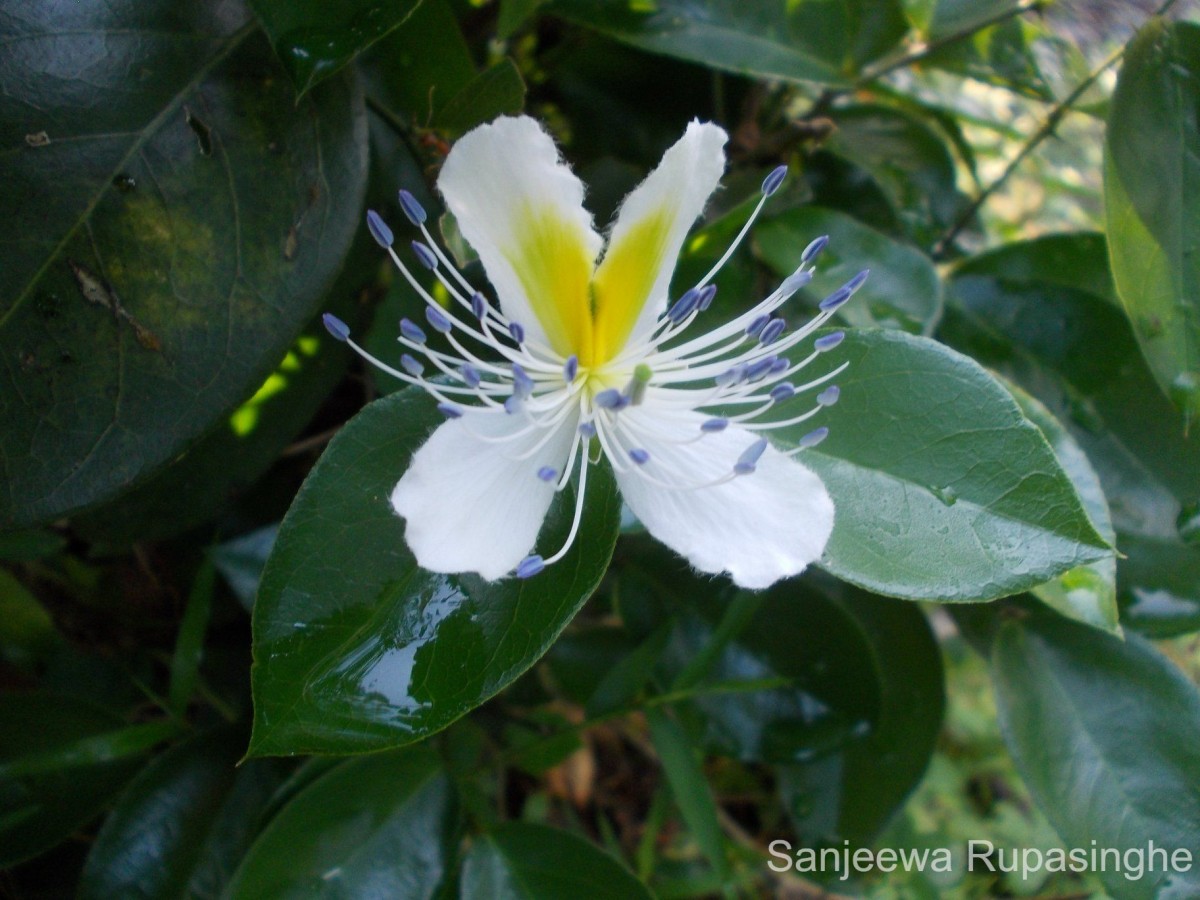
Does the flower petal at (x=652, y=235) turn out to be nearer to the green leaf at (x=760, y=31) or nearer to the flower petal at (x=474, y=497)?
the flower petal at (x=474, y=497)

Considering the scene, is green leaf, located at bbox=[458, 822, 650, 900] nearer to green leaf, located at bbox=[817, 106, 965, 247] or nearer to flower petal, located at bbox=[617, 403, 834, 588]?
flower petal, located at bbox=[617, 403, 834, 588]

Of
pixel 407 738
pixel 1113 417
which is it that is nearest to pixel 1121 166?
pixel 1113 417

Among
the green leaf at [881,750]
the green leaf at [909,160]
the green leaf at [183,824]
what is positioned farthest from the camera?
the green leaf at [909,160]

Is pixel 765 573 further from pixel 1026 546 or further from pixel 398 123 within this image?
pixel 398 123

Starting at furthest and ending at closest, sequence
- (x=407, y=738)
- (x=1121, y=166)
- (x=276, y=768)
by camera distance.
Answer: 1. (x=276, y=768)
2. (x=1121, y=166)
3. (x=407, y=738)

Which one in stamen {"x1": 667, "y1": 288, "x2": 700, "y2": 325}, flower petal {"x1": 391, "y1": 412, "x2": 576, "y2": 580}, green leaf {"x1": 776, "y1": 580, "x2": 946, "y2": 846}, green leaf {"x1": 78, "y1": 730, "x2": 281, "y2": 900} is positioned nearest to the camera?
flower petal {"x1": 391, "y1": 412, "x2": 576, "y2": 580}

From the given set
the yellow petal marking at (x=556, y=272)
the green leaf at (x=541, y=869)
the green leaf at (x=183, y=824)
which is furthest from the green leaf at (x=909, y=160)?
the green leaf at (x=183, y=824)

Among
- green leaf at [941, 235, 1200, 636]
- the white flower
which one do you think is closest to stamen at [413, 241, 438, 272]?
the white flower
